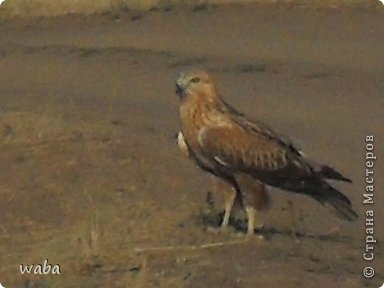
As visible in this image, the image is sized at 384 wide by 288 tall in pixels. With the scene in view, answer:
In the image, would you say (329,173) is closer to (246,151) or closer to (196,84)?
(246,151)

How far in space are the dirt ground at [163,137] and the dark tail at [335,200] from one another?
12mm

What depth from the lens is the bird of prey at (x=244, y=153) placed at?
111 inches

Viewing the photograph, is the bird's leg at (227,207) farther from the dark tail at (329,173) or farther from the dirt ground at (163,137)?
the dark tail at (329,173)

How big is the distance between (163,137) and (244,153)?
142 mm

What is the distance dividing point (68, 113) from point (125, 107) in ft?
0.32

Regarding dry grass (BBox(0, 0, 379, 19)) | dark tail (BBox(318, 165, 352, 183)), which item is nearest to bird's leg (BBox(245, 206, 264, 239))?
dark tail (BBox(318, 165, 352, 183))

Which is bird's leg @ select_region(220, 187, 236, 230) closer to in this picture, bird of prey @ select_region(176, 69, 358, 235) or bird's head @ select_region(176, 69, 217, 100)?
bird of prey @ select_region(176, 69, 358, 235)

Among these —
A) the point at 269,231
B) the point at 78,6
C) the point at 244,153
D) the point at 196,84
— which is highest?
the point at 78,6

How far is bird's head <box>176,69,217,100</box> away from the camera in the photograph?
283 cm

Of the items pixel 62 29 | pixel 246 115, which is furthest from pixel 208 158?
pixel 62 29

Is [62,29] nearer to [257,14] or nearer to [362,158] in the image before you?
[257,14]

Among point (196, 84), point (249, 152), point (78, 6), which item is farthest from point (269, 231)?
point (78, 6)

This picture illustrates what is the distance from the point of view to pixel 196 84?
2.83m

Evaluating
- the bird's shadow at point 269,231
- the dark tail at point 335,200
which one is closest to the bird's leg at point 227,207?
the bird's shadow at point 269,231
